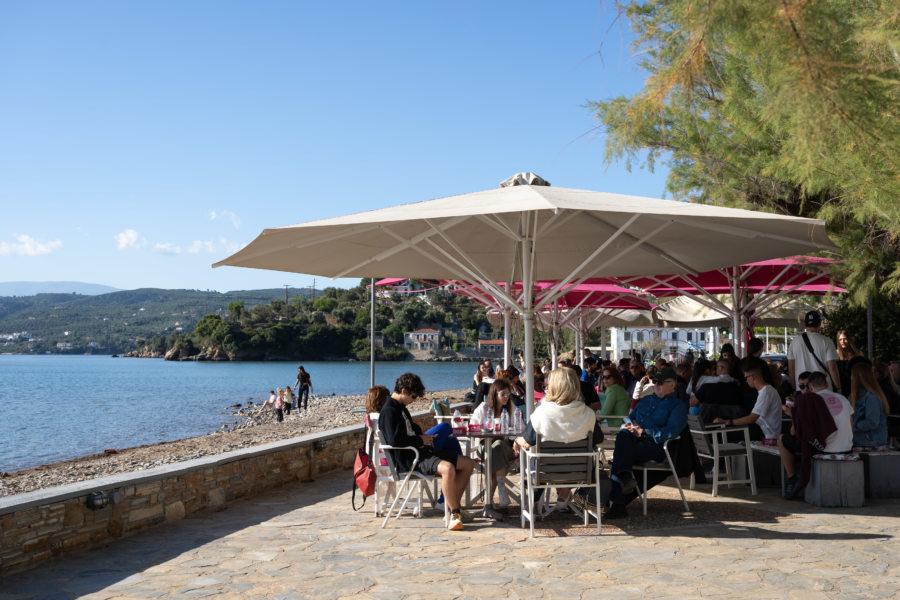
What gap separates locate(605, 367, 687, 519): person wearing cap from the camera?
5.68 metres

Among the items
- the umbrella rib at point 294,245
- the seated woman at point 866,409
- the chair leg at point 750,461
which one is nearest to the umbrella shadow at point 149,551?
the umbrella rib at point 294,245

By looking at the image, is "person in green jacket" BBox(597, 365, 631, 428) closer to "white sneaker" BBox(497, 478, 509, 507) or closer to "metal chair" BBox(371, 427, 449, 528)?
"white sneaker" BBox(497, 478, 509, 507)

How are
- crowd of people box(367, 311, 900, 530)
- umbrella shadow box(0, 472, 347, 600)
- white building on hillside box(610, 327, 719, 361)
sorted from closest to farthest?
1. umbrella shadow box(0, 472, 347, 600)
2. crowd of people box(367, 311, 900, 530)
3. white building on hillside box(610, 327, 719, 361)

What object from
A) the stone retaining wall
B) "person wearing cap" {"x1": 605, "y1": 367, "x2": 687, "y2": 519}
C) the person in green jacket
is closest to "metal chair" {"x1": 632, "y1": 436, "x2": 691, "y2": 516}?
"person wearing cap" {"x1": 605, "y1": 367, "x2": 687, "y2": 519}

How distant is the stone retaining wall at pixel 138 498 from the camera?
436 cm

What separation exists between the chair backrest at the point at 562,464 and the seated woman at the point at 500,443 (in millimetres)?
834

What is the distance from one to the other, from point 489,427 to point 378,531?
1.20m

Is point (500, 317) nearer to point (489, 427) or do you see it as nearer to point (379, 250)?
point (379, 250)

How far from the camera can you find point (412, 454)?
5660mm

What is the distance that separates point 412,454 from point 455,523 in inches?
23.8

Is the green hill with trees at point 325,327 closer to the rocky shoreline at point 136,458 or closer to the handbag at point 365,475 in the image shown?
the rocky shoreline at point 136,458

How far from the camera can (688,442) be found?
19.4 feet

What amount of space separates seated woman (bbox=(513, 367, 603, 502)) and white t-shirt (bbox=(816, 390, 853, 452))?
209cm

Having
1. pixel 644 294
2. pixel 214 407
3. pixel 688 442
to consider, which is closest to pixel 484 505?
pixel 688 442
